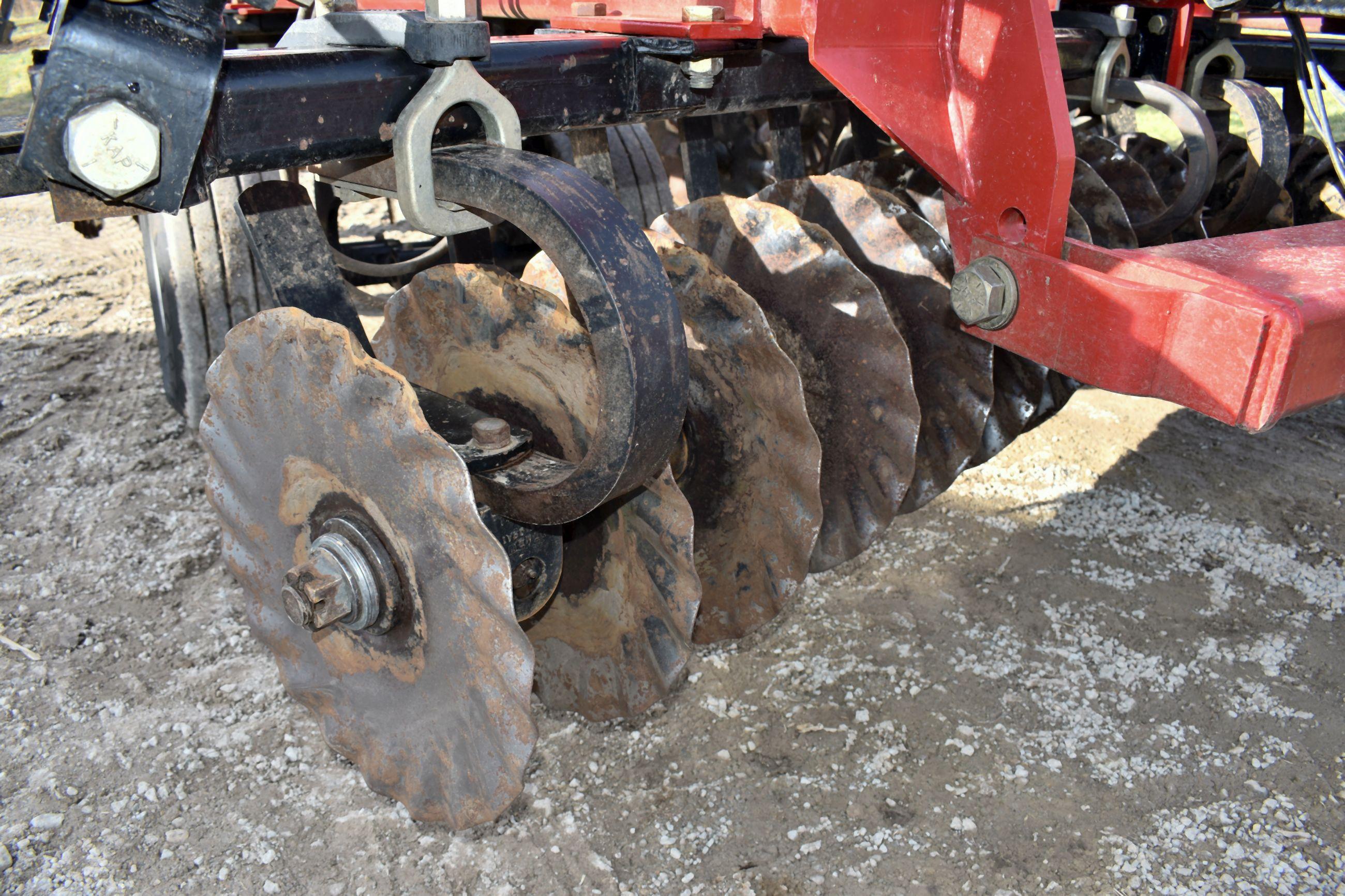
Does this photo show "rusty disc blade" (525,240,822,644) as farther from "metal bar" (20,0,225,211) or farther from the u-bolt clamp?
"metal bar" (20,0,225,211)

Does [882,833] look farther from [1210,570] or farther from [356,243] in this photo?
[356,243]

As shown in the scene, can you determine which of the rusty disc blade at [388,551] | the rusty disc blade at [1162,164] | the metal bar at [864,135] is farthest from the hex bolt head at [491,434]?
the rusty disc blade at [1162,164]

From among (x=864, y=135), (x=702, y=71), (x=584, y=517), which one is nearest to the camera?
(x=584, y=517)

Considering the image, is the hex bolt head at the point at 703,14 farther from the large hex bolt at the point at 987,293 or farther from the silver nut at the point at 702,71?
the large hex bolt at the point at 987,293

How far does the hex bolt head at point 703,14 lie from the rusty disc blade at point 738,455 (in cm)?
37

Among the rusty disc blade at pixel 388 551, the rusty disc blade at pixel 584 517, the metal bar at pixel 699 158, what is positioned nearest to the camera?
the rusty disc blade at pixel 388 551

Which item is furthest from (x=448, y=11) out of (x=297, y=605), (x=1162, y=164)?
(x=1162, y=164)

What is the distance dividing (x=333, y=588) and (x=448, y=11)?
32.6 inches

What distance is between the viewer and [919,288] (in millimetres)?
2078

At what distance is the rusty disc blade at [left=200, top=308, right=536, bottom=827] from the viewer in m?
1.33

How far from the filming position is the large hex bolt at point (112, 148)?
1209 millimetres

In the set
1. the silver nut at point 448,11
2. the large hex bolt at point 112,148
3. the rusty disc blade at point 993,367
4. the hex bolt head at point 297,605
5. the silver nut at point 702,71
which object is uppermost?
the silver nut at point 448,11

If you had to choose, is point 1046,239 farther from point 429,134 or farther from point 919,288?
point 429,134

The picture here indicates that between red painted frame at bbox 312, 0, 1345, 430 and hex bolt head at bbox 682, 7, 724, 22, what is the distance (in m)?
0.01
